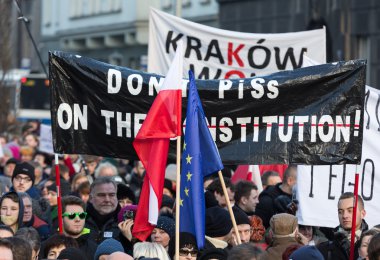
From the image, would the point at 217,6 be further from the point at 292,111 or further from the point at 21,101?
the point at 292,111

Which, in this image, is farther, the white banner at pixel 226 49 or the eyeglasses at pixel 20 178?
the white banner at pixel 226 49

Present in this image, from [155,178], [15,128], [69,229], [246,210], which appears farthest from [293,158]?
[15,128]

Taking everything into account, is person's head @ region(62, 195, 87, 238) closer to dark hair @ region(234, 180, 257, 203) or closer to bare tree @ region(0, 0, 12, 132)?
dark hair @ region(234, 180, 257, 203)

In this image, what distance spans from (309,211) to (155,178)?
249 centimetres

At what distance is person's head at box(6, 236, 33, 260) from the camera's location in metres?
9.39

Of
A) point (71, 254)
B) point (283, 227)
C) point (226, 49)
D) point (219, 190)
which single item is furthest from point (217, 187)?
point (71, 254)

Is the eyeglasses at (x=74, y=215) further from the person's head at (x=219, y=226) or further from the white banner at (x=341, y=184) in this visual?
the white banner at (x=341, y=184)

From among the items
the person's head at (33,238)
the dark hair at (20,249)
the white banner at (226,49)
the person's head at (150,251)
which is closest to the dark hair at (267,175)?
the white banner at (226,49)

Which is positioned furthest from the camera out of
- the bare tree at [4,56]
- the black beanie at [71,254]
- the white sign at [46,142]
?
the bare tree at [4,56]

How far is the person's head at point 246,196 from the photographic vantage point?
45.5ft

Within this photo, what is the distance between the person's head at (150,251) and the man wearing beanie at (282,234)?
96cm

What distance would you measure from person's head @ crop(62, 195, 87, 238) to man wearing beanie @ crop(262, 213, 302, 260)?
1.67m

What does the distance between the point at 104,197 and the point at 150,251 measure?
257cm

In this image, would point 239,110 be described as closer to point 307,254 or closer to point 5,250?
point 307,254
